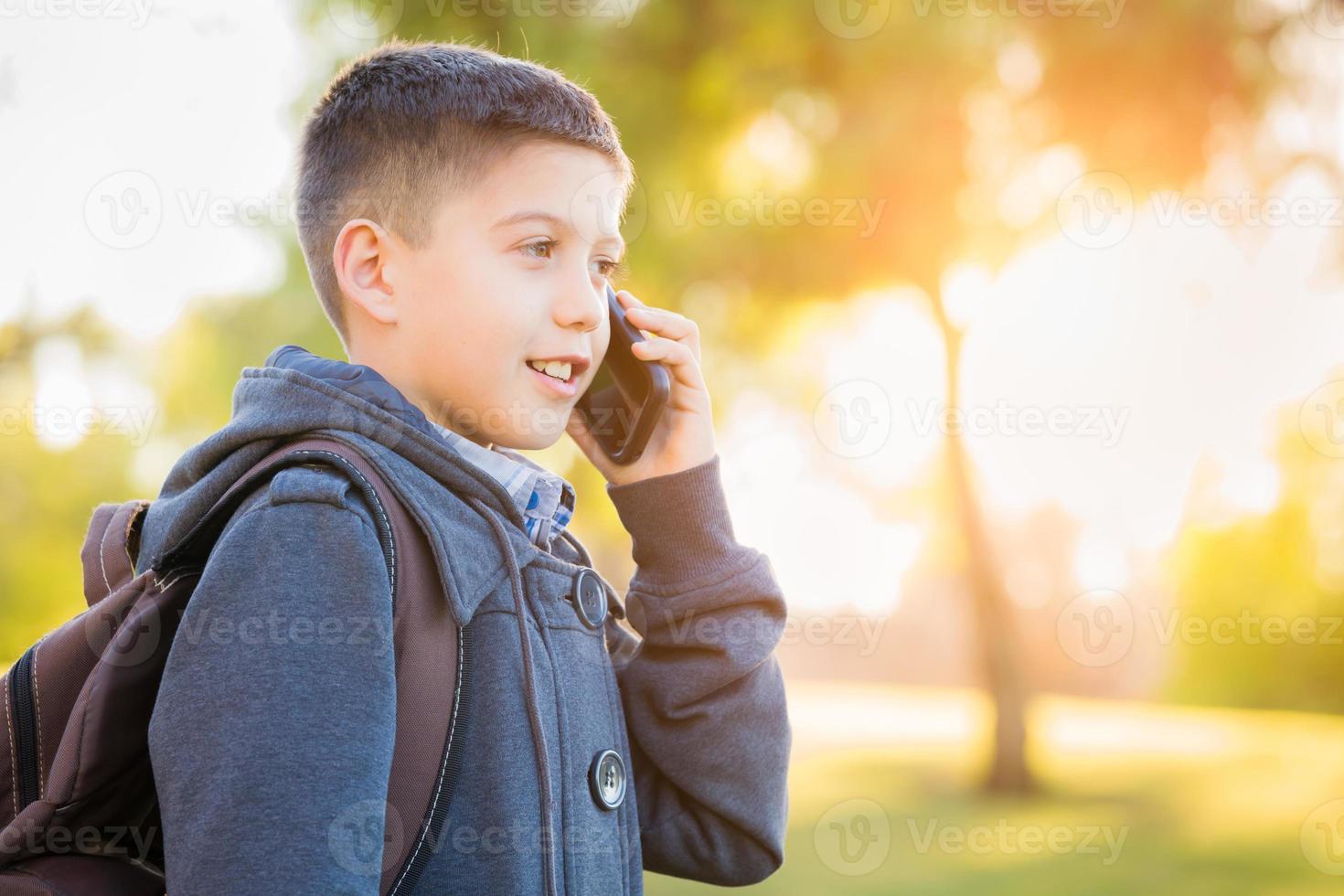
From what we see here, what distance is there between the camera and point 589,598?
4.89ft

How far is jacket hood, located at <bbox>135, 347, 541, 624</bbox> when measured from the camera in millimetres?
1229

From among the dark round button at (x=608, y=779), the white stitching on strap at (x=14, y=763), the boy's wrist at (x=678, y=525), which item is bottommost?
the dark round button at (x=608, y=779)

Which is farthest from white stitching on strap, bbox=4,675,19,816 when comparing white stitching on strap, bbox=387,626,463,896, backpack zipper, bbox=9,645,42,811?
→ white stitching on strap, bbox=387,626,463,896

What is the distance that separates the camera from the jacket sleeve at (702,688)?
167cm

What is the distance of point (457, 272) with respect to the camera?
4.74 ft

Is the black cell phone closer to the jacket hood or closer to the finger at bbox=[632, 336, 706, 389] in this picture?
the finger at bbox=[632, 336, 706, 389]

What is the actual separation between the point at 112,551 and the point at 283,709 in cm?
44

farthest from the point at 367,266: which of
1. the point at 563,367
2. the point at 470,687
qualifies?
the point at 470,687

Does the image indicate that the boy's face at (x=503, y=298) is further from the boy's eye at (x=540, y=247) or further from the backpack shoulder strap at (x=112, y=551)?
the backpack shoulder strap at (x=112, y=551)

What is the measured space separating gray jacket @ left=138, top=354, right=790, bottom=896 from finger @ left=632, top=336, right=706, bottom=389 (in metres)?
0.16

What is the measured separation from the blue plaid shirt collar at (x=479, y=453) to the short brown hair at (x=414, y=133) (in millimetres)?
171

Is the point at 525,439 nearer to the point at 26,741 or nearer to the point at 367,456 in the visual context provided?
the point at 367,456

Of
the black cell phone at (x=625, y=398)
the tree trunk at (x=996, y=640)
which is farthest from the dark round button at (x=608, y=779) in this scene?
the tree trunk at (x=996, y=640)

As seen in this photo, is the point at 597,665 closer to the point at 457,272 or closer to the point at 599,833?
the point at 599,833
